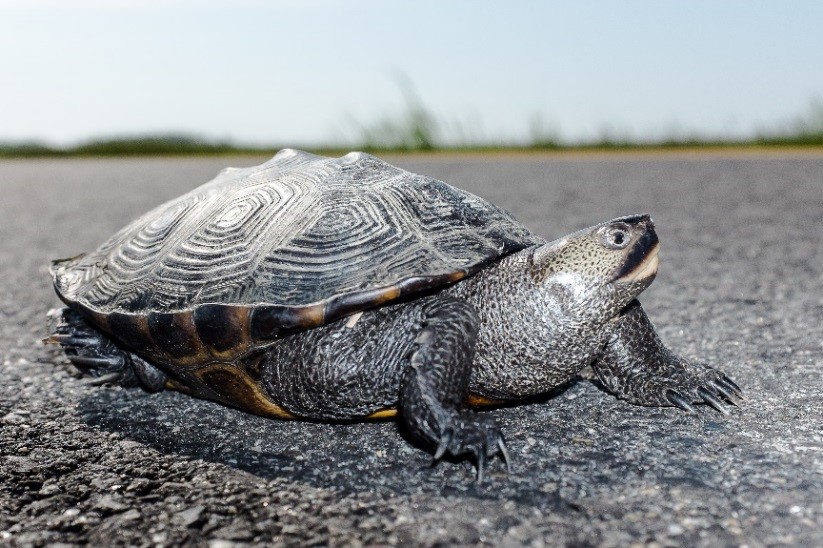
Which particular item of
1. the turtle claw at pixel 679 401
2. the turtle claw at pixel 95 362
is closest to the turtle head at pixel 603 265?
the turtle claw at pixel 679 401

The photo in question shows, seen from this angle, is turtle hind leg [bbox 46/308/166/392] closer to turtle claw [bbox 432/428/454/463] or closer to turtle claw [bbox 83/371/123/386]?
turtle claw [bbox 83/371/123/386]

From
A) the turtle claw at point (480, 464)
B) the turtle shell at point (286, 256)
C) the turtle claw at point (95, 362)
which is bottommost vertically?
the turtle claw at point (95, 362)

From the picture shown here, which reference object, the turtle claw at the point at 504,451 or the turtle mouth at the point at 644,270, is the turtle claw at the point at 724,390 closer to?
the turtle mouth at the point at 644,270

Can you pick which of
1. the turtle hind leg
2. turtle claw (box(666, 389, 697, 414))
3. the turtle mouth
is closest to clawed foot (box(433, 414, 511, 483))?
the turtle mouth

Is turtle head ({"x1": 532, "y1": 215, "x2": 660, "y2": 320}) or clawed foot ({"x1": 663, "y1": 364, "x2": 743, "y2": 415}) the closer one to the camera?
turtle head ({"x1": 532, "y1": 215, "x2": 660, "y2": 320})

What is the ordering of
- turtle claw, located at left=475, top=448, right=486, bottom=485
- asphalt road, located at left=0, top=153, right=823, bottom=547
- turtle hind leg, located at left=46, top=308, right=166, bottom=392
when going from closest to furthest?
1. asphalt road, located at left=0, top=153, right=823, bottom=547
2. turtle claw, located at left=475, top=448, right=486, bottom=485
3. turtle hind leg, located at left=46, top=308, right=166, bottom=392

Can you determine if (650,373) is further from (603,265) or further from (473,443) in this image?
(473,443)

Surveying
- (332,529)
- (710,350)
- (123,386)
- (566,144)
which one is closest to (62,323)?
(123,386)

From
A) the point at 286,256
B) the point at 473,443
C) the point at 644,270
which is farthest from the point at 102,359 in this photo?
the point at 644,270
